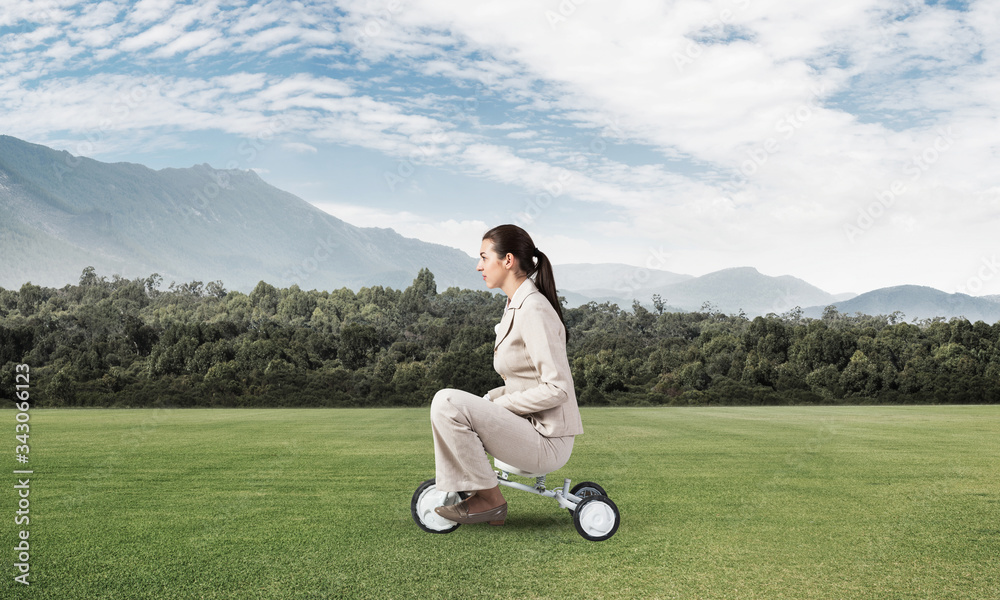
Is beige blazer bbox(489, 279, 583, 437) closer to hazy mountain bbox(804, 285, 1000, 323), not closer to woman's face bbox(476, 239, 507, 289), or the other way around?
woman's face bbox(476, 239, 507, 289)

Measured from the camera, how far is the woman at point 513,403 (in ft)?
14.8

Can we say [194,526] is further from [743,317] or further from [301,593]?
[743,317]

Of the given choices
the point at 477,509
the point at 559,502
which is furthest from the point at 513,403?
the point at 559,502

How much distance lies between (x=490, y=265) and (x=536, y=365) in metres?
0.73

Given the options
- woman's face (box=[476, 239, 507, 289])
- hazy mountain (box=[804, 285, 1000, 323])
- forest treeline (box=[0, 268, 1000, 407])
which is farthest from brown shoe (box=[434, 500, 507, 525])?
hazy mountain (box=[804, 285, 1000, 323])

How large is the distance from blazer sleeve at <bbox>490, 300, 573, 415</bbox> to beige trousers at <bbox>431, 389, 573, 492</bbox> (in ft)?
0.49

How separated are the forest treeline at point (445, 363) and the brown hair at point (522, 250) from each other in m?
24.9

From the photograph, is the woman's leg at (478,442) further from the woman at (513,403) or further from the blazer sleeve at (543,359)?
the blazer sleeve at (543,359)

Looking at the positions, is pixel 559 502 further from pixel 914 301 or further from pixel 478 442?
pixel 914 301

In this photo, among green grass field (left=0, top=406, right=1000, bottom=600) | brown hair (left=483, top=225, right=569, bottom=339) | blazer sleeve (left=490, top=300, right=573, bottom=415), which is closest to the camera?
green grass field (left=0, top=406, right=1000, bottom=600)

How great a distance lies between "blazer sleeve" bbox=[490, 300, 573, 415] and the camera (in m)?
4.46

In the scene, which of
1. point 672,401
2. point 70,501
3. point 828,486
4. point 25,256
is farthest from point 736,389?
point 25,256

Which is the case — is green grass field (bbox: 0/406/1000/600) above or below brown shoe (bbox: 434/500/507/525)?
below

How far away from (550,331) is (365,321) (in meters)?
39.9
